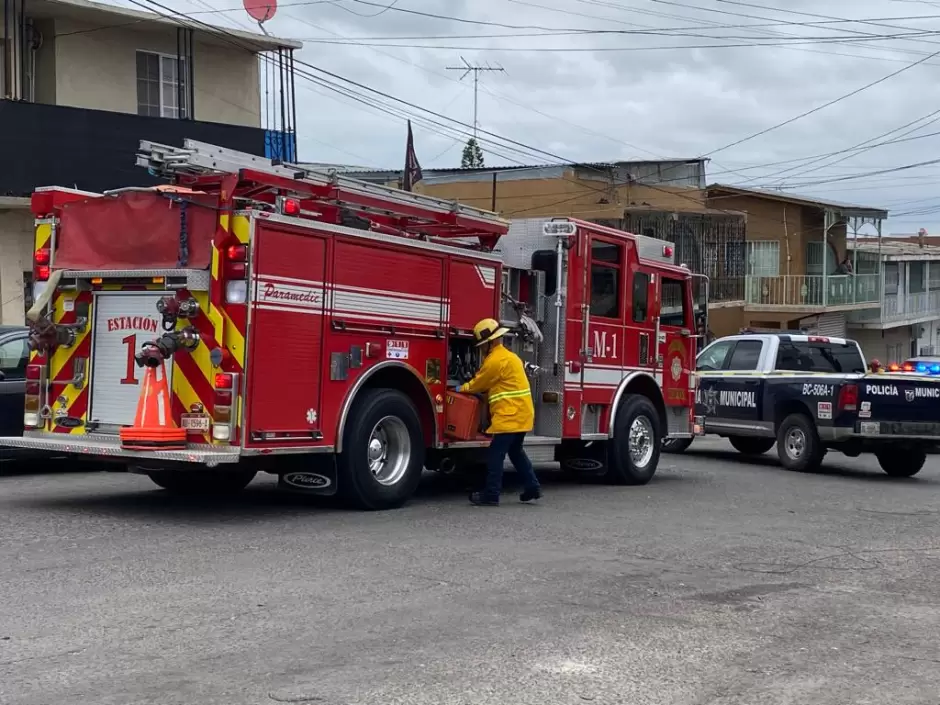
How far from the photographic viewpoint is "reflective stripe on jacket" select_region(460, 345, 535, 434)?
11164mm

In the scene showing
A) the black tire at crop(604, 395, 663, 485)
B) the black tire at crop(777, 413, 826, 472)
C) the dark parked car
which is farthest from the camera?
the black tire at crop(777, 413, 826, 472)

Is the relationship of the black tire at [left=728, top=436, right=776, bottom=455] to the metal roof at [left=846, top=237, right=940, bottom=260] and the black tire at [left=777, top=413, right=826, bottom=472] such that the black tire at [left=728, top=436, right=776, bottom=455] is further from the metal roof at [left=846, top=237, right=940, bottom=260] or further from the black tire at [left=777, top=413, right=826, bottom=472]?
the metal roof at [left=846, top=237, right=940, bottom=260]

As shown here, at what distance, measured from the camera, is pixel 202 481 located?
11289mm

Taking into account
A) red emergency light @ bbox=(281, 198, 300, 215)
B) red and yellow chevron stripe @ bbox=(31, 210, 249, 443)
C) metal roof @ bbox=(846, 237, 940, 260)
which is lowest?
red and yellow chevron stripe @ bbox=(31, 210, 249, 443)

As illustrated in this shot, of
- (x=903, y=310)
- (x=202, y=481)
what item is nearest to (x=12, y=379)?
(x=202, y=481)

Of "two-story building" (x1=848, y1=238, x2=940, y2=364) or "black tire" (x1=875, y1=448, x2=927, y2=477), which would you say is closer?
"black tire" (x1=875, y1=448, x2=927, y2=477)

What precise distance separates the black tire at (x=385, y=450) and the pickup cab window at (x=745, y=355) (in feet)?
27.9

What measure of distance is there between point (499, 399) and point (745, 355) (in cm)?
804

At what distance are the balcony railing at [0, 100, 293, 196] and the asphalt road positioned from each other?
11.1 meters

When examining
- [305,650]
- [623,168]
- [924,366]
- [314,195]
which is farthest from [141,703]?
[623,168]

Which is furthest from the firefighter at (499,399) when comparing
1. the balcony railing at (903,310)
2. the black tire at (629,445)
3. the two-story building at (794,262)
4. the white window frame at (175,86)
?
the balcony railing at (903,310)

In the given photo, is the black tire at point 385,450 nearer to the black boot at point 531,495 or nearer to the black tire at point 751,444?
the black boot at point 531,495

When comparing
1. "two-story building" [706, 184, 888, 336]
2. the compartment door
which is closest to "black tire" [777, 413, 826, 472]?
the compartment door

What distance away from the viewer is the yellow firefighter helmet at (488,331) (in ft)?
36.9
